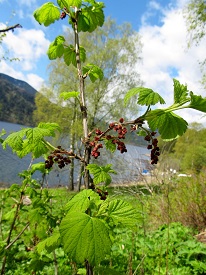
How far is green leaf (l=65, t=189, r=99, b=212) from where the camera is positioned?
0.95 m

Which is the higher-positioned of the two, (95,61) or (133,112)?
(95,61)

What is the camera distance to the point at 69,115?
2086 cm

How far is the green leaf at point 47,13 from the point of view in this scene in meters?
1.39

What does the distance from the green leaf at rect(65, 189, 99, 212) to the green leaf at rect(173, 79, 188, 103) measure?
20.2 inches

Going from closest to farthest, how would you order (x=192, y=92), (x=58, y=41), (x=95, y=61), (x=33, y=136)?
(x=192, y=92) → (x=33, y=136) → (x=58, y=41) → (x=95, y=61)

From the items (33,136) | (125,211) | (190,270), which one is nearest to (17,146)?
(33,136)

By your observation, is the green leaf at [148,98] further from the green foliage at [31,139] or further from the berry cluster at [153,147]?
the green foliage at [31,139]

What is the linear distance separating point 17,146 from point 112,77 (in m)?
19.1

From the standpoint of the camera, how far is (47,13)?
1406 mm

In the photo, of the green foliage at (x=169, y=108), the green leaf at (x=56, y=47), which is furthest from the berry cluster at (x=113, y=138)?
the green leaf at (x=56, y=47)

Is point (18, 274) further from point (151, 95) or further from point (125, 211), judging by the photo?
point (151, 95)

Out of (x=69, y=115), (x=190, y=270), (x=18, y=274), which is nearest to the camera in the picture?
(x=190, y=270)

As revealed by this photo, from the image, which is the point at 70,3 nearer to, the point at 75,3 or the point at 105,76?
the point at 75,3

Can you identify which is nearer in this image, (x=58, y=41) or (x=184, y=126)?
(x=184, y=126)
